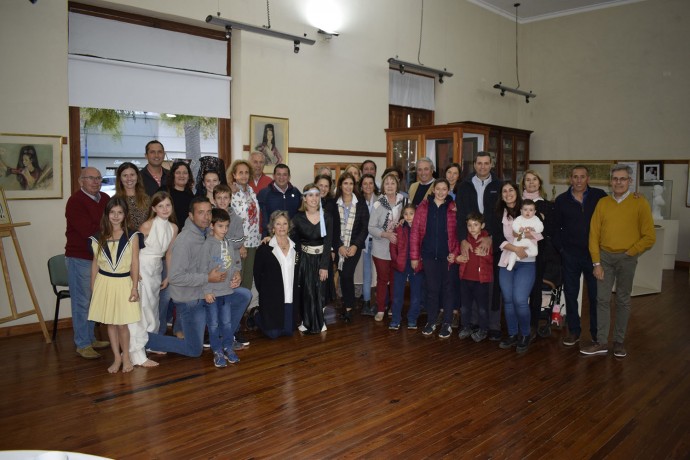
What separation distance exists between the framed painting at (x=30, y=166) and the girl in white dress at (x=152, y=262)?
1522 mm

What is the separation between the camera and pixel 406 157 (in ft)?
27.3

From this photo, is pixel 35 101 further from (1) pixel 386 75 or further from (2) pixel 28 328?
(1) pixel 386 75

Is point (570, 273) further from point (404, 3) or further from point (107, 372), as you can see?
point (404, 3)

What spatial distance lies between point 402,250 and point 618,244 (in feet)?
6.18

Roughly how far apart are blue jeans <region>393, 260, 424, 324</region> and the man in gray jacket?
183 centimetres

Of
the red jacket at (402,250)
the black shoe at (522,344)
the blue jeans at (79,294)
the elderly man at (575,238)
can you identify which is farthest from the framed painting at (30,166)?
the elderly man at (575,238)

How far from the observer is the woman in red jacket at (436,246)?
4.79 m

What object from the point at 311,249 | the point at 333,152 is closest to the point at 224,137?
the point at 333,152

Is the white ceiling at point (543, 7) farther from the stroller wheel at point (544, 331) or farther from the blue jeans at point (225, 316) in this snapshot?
the blue jeans at point (225, 316)

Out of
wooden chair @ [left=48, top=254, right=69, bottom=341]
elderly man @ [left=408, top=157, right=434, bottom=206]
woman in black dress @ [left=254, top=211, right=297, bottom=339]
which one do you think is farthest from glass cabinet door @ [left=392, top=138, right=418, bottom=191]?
wooden chair @ [left=48, top=254, right=69, bottom=341]

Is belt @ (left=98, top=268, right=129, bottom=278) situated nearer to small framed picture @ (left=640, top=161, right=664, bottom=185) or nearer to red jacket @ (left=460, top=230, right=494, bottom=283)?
red jacket @ (left=460, top=230, right=494, bottom=283)

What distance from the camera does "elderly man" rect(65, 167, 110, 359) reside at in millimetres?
4227

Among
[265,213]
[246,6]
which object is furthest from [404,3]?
[265,213]

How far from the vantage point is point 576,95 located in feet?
34.2
